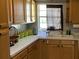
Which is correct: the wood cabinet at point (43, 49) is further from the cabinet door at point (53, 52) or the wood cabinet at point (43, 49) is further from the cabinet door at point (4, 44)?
the cabinet door at point (4, 44)

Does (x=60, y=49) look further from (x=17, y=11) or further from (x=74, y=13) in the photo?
(x=17, y=11)

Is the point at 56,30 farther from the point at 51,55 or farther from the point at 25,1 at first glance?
the point at 25,1

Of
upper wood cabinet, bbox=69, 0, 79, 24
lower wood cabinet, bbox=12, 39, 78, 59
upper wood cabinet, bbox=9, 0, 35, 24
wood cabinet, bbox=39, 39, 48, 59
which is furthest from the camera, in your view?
upper wood cabinet, bbox=69, 0, 79, 24

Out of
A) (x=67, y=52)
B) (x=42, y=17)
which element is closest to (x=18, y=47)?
(x=67, y=52)

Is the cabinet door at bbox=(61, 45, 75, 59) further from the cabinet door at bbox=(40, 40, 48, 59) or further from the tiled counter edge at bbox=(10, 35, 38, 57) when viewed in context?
the tiled counter edge at bbox=(10, 35, 38, 57)

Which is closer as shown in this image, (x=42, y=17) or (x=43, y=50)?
(x=43, y=50)

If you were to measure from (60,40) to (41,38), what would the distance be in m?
0.50

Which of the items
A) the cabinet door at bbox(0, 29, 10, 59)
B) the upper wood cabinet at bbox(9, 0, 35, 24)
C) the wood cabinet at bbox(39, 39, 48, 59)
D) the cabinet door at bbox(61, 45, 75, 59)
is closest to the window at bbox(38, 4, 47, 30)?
the wood cabinet at bbox(39, 39, 48, 59)

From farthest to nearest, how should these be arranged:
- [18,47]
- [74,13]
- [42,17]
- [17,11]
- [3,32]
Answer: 1. [42,17]
2. [74,13]
3. [17,11]
4. [18,47]
5. [3,32]

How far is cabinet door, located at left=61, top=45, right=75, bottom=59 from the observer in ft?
14.9

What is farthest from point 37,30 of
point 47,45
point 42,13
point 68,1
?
point 68,1

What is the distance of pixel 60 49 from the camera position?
181 inches

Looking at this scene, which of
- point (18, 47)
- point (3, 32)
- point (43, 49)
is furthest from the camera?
point (43, 49)

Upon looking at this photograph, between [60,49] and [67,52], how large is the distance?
0.20 metres
